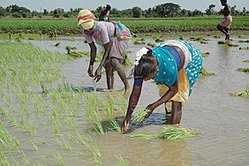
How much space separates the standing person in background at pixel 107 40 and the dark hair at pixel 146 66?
190cm

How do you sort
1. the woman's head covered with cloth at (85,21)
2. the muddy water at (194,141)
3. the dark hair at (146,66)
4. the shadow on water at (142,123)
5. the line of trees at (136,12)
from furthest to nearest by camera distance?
the line of trees at (136,12) < the woman's head covered with cloth at (85,21) < the shadow on water at (142,123) < the dark hair at (146,66) < the muddy water at (194,141)

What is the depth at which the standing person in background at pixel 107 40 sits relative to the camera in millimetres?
5176

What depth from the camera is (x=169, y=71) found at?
11.6ft

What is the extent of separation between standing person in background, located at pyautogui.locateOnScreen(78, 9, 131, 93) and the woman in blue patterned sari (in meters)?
1.42

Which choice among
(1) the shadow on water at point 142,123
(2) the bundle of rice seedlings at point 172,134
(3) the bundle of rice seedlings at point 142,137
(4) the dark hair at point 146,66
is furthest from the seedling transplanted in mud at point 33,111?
(4) the dark hair at point 146,66

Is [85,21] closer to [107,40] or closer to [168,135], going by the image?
[107,40]

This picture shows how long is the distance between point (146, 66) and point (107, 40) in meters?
2.07

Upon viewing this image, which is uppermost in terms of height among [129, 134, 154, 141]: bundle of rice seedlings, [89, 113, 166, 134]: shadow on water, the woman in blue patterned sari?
the woman in blue patterned sari

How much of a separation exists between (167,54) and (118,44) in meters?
2.17

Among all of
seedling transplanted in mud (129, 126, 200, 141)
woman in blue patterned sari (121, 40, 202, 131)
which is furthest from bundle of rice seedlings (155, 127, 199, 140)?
woman in blue patterned sari (121, 40, 202, 131)

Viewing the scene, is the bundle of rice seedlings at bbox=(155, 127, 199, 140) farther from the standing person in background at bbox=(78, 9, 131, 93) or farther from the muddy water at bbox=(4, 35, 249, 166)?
the standing person in background at bbox=(78, 9, 131, 93)

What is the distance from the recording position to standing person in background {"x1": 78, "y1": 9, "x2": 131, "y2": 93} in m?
5.18

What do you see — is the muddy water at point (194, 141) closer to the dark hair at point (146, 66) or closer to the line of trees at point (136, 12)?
the dark hair at point (146, 66)

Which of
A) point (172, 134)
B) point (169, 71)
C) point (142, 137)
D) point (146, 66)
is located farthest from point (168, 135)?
point (146, 66)
